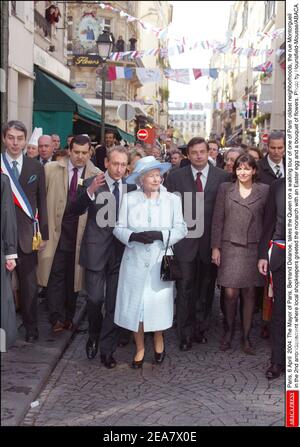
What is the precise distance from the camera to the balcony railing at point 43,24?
3977 millimetres

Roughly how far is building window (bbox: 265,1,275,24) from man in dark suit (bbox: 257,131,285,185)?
131 centimetres

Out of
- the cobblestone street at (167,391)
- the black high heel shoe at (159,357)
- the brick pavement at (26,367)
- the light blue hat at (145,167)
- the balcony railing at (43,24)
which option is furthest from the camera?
→ the black high heel shoe at (159,357)

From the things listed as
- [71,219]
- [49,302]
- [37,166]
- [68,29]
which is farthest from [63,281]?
[68,29]

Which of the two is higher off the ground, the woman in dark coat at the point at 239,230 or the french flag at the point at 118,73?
the french flag at the point at 118,73

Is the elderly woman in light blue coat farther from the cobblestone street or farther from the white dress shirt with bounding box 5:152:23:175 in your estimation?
the white dress shirt with bounding box 5:152:23:175

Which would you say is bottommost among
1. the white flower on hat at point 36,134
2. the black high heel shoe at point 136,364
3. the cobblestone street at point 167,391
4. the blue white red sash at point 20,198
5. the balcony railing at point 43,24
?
the cobblestone street at point 167,391

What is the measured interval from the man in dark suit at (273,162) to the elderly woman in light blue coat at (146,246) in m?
1.34

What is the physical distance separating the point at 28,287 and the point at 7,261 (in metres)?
1.31

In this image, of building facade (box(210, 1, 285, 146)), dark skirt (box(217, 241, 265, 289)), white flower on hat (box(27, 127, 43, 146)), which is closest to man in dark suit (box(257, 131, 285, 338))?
building facade (box(210, 1, 285, 146))

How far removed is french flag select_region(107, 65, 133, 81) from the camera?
5.20m

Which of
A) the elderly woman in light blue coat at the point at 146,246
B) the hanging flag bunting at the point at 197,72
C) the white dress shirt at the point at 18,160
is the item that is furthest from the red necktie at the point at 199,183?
the hanging flag bunting at the point at 197,72

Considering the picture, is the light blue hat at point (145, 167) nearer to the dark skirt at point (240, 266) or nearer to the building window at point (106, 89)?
the building window at point (106, 89)

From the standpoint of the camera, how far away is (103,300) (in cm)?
536

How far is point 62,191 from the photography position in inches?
234
